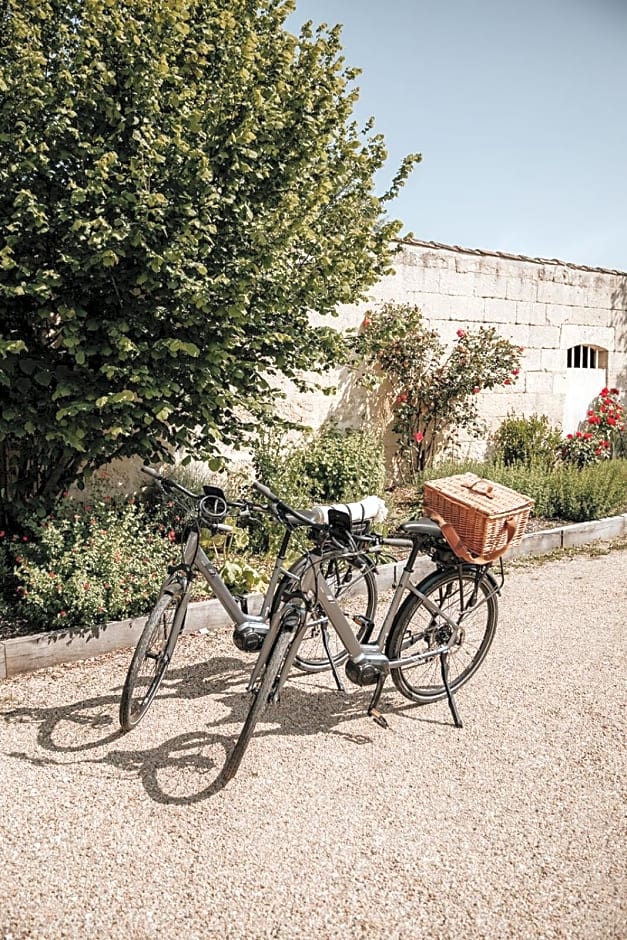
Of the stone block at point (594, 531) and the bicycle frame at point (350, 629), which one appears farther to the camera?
the stone block at point (594, 531)

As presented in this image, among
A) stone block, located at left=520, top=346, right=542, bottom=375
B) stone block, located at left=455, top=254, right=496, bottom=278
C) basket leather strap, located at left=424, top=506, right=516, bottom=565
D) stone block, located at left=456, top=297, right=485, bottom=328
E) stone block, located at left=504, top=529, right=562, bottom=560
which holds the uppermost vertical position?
stone block, located at left=455, top=254, right=496, bottom=278

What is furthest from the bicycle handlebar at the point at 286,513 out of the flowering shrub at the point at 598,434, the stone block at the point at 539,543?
the flowering shrub at the point at 598,434

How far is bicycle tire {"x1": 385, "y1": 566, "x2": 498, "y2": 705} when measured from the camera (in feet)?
11.9

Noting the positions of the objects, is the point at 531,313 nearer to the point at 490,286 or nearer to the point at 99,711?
the point at 490,286

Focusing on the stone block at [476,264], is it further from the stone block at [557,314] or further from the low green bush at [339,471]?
the low green bush at [339,471]

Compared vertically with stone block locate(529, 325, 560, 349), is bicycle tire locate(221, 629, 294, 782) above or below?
below

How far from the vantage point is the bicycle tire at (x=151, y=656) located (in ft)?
10.8

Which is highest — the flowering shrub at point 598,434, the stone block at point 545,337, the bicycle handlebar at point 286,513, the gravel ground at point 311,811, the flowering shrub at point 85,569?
the stone block at point 545,337

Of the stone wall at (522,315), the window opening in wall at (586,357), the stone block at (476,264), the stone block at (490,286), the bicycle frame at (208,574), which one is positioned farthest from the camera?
the window opening in wall at (586,357)

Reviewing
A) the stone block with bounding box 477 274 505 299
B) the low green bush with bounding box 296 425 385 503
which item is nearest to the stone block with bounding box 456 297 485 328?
the stone block with bounding box 477 274 505 299

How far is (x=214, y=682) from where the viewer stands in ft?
13.2

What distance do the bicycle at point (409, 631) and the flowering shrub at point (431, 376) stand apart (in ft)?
15.5

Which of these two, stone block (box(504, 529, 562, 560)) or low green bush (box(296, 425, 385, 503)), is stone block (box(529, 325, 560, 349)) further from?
low green bush (box(296, 425, 385, 503))

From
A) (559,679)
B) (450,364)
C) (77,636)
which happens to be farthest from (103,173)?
(450,364)
